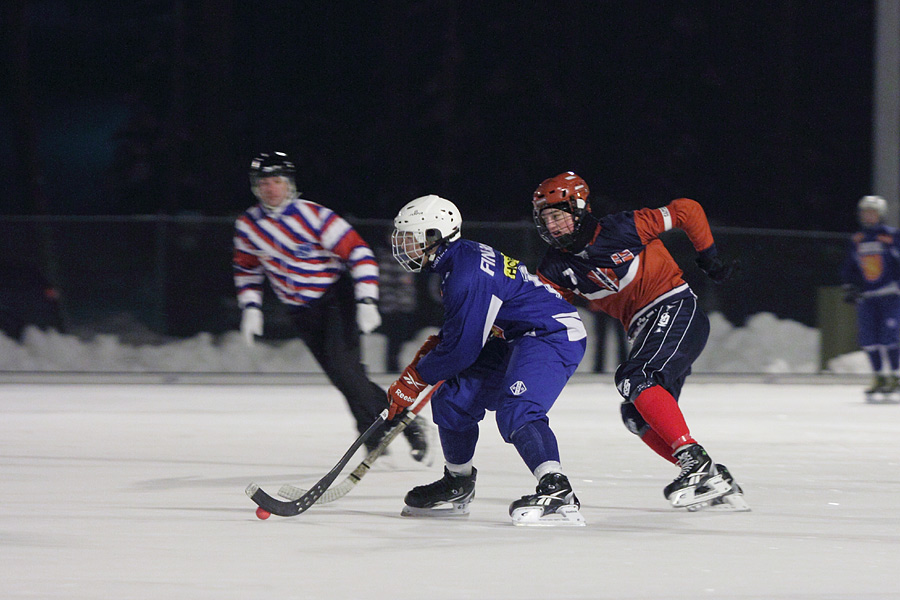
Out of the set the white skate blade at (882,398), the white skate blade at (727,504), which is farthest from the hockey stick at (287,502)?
→ the white skate blade at (882,398)

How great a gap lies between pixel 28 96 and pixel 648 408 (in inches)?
753

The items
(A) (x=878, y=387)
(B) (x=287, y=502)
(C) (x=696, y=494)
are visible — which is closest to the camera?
(B) (x=287, y=502)

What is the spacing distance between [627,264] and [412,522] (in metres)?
1.34

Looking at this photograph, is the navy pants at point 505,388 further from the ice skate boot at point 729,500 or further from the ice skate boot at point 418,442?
the ice skate boot at point 418,442

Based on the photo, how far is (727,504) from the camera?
554 centimetres

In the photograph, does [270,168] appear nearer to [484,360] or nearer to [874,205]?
[484,360]

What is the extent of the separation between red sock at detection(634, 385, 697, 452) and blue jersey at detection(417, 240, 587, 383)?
37 centimetres

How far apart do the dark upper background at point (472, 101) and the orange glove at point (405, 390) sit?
19.8 metres

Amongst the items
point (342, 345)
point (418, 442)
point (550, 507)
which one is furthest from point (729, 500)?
point (342, 345)

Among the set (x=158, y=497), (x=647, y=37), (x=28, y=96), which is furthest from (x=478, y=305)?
(x=647, y=37)

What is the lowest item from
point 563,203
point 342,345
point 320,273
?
point 342,345

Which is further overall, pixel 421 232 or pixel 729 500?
pixel 729 500

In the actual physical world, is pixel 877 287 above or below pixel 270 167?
below

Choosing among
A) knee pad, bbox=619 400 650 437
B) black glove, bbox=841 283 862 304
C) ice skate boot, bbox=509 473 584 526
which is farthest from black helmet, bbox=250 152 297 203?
black glove, bbox=841 283 862 304
